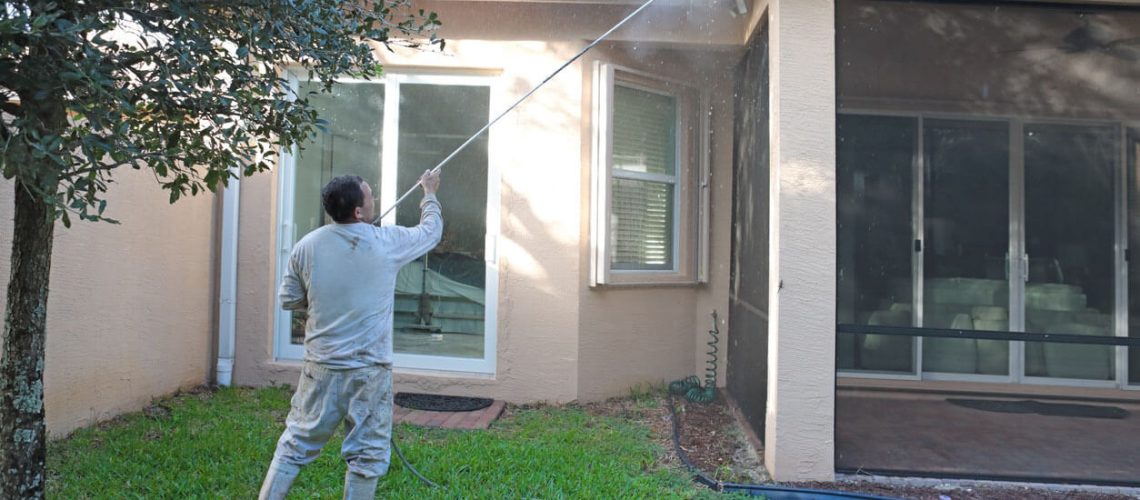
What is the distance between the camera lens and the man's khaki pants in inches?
129

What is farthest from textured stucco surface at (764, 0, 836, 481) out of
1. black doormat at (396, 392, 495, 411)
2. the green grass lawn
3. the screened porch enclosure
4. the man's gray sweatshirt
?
black doormat at (396, 392, 495, 411)

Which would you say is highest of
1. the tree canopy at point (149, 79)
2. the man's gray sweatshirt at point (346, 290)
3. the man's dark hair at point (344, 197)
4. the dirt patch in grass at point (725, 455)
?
the tree canopy at point (149, 79)

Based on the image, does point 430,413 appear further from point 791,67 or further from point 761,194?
point 791,67

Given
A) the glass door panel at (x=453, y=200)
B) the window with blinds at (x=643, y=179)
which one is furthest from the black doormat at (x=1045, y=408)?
the glass door panel at (x=453, y=200)

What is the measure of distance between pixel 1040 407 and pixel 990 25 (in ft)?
9.96

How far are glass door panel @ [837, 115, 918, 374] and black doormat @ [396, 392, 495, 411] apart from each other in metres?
3.35

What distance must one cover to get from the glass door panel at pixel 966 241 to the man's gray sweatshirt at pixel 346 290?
5497 mm

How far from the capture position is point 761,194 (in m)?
4.95

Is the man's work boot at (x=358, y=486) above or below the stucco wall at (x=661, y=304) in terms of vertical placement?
below

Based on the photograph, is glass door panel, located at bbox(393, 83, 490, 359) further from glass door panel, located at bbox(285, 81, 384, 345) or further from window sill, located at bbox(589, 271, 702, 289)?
window sill, located at bbox(589, 271, 702, 289)

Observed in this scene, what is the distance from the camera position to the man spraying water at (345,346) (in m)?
3.29

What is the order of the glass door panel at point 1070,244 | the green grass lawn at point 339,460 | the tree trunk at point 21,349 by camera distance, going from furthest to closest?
the glass door panel at point 1070,244
the green grass lawn at point 339,460
the tree trunk at point 21,349

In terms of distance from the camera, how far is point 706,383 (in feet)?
21.7

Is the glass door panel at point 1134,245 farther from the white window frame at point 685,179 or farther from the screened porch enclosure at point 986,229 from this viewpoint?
the white window frame at point 685,179
